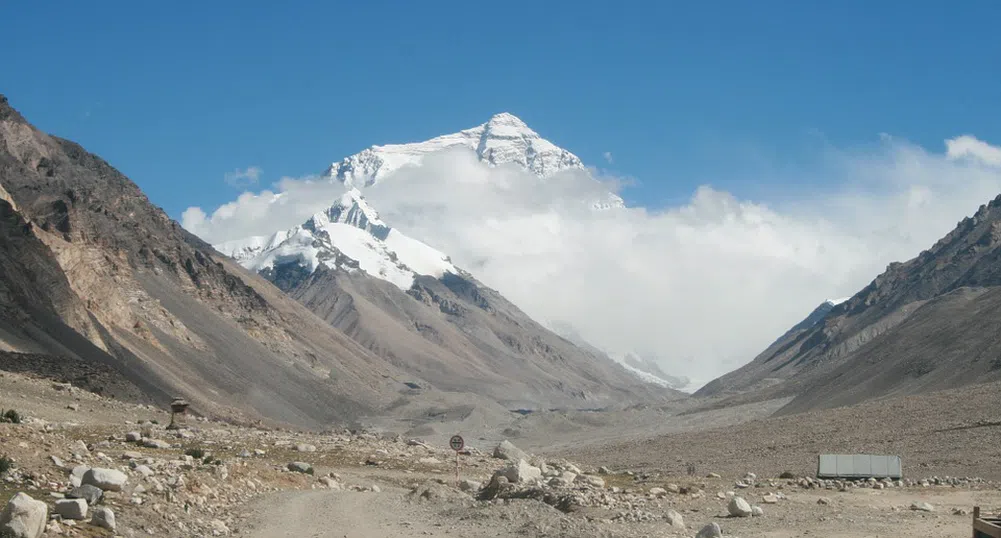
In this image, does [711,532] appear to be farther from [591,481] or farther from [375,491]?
[375,491]

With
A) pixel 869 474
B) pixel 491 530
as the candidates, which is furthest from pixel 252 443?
pixel 869 474

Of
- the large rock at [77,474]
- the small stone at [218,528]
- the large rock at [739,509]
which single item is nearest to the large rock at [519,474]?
the large rock at [739,509]

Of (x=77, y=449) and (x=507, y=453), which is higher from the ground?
(x=507, y=453)

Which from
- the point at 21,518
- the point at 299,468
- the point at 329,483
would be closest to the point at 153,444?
the point at 299,468

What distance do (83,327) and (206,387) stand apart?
25139 mm

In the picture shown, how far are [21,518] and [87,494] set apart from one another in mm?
3740

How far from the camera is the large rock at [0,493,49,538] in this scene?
19.8m

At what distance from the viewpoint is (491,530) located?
89.9ft

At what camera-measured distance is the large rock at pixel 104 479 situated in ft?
80.3

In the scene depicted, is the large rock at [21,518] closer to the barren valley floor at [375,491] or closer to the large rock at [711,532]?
the barren valley floor at [375,491]

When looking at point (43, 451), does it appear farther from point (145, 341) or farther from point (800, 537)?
point (145, 341)

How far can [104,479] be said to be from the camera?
80.3 ft

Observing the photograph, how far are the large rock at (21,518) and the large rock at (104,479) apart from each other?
407 centimetres

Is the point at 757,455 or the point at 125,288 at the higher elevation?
the point at 125,288
